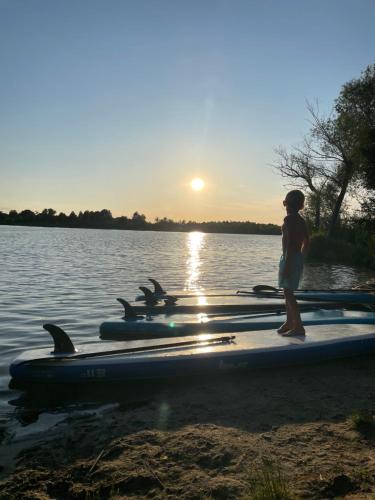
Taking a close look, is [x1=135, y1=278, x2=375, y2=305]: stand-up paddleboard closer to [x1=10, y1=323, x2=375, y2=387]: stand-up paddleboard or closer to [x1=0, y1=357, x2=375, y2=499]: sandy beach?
[x1=10, y1=323, x2=375, y2=387]: stand-up paddleboard

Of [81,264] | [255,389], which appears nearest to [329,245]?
[81,264]

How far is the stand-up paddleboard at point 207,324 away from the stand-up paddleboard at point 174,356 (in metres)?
1.36

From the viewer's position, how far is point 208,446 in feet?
13.9

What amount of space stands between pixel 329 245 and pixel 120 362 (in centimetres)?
2908

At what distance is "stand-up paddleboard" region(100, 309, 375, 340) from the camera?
872cm

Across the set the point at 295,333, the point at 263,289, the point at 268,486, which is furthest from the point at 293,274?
the point at 263,289

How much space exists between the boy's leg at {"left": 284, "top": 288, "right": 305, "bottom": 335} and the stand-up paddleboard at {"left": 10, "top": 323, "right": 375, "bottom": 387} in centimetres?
22

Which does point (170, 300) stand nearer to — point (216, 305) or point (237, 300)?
point (216, 305)

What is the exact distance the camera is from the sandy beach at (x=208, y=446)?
3.56 m

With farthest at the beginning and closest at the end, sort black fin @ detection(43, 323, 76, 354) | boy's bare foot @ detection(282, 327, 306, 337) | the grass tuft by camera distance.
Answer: boy's bare foot @ detection(282, 327, 306, 337) → black fin @ detection(43, 323, 76, 354) → the grass tuft

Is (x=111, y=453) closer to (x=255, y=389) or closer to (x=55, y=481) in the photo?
(x=55, y=481)

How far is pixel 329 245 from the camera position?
32.7 m

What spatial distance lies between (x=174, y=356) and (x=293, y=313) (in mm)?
2224

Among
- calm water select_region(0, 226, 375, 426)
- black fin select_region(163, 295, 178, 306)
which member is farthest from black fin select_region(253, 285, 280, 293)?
calm water select_region(0, 226, 375, 426)
